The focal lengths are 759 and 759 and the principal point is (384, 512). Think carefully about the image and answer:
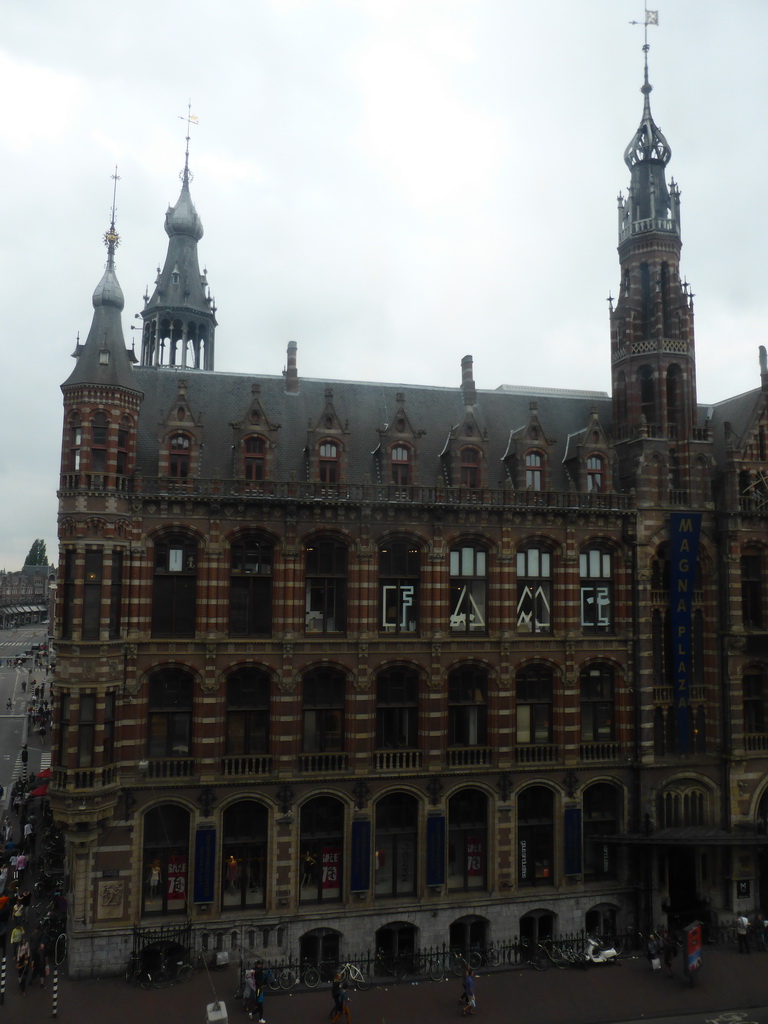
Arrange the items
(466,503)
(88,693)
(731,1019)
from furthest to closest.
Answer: (466,503) < (88,693) < (731,1019)

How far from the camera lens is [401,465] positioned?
38.4 meters

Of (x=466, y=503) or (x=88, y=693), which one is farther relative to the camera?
(x=466, y=503)

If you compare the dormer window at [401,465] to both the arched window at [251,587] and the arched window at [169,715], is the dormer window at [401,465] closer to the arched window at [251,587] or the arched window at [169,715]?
the arched window at [251,587]

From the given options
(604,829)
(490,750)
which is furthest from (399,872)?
(604,829)

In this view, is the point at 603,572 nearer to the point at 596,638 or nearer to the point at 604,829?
the point at 596,638

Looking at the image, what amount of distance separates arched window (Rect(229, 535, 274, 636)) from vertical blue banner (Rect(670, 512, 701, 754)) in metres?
20.9

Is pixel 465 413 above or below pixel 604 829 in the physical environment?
above

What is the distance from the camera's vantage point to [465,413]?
1578 inches

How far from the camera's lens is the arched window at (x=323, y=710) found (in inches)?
1427

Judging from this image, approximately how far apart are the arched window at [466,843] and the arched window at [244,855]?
9039 mm

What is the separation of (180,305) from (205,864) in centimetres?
3457

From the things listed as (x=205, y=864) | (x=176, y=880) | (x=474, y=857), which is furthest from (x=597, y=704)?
(x=176, y=880)

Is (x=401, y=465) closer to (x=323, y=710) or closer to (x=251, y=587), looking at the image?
(x=251, y=587)

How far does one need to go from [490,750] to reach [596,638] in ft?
26.1
